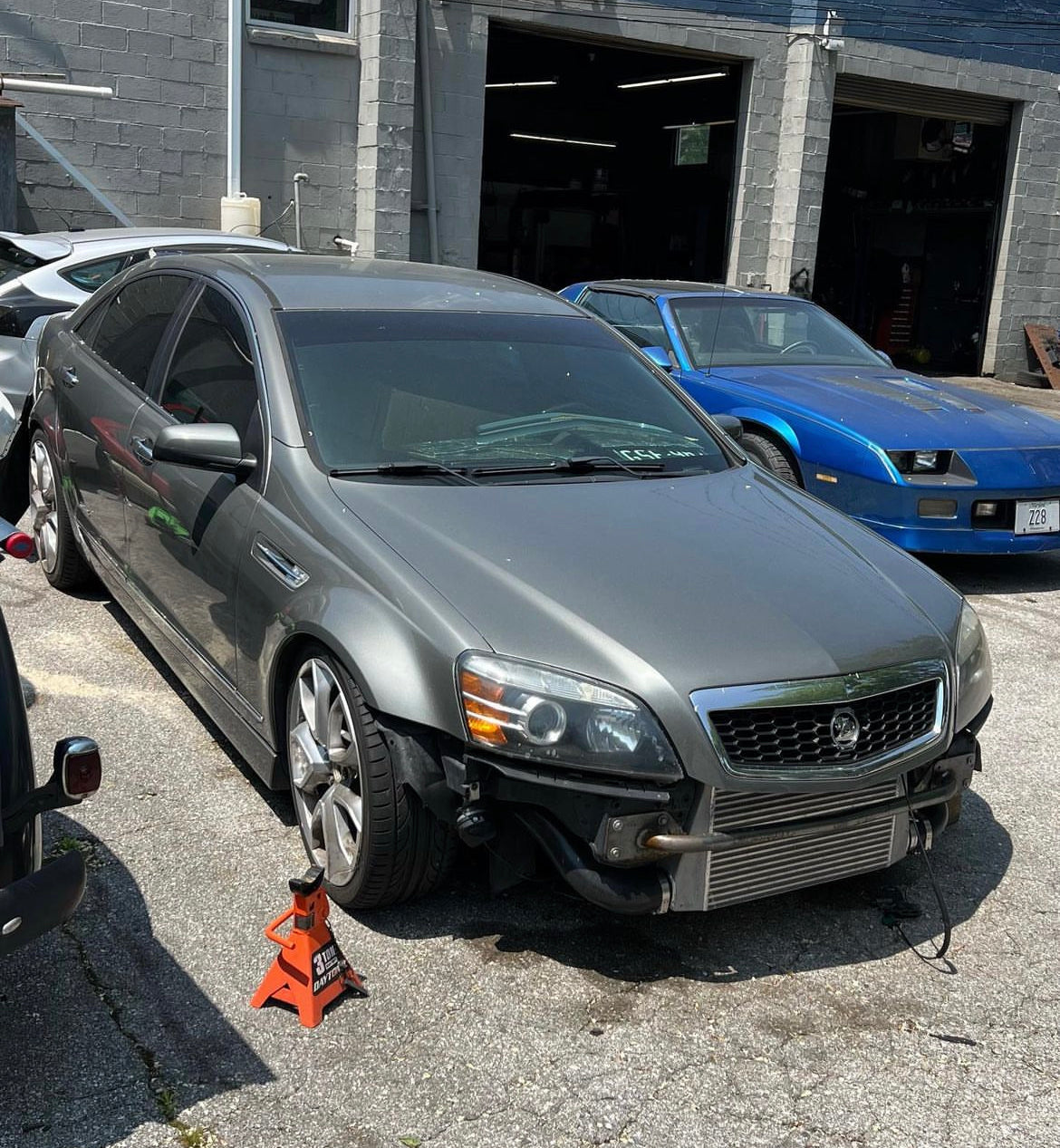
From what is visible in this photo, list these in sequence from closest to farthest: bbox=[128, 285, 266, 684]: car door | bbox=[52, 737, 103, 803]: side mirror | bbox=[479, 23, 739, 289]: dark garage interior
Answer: bbox=[52, 737, 103, 803]: side mirror
bbox=[128, 285, 266, 684]: car door
bbox=[479, 23, 739, 289]: dark garage interior

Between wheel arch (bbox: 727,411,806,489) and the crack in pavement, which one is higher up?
wheel arch (bbox: 727,411,806,489)

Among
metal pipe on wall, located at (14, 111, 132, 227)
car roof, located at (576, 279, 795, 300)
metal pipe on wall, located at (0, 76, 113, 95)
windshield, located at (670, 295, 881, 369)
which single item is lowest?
windshield, located at (670, 295, 881, 369)

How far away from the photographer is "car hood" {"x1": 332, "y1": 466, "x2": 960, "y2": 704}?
10.00ft

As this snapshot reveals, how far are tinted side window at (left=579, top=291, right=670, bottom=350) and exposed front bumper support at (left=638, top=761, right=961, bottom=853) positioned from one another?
5.25 m

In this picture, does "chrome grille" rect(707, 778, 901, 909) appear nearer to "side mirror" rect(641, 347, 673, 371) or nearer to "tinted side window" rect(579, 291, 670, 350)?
"side mirror" rect(641, 347, 673, 371)

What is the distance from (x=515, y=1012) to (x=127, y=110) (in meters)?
12.3

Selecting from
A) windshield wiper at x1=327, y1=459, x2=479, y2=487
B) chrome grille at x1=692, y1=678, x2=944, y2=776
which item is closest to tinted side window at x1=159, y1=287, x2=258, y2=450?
windshield wiper at x1=327, y1=459, x2=479, y2=487

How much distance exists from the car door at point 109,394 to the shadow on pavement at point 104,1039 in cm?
188

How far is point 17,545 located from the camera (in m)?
2.71

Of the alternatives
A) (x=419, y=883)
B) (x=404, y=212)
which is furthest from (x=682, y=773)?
(x=404, y=212)

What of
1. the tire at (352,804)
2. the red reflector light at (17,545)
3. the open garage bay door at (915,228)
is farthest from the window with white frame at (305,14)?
the red reflector light at (17,545)

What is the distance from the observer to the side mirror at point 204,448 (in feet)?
12.3

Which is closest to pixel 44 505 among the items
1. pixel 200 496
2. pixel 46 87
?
pixel 200 496

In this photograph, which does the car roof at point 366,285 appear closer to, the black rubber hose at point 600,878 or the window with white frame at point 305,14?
the black rubber hose at point 600,878
